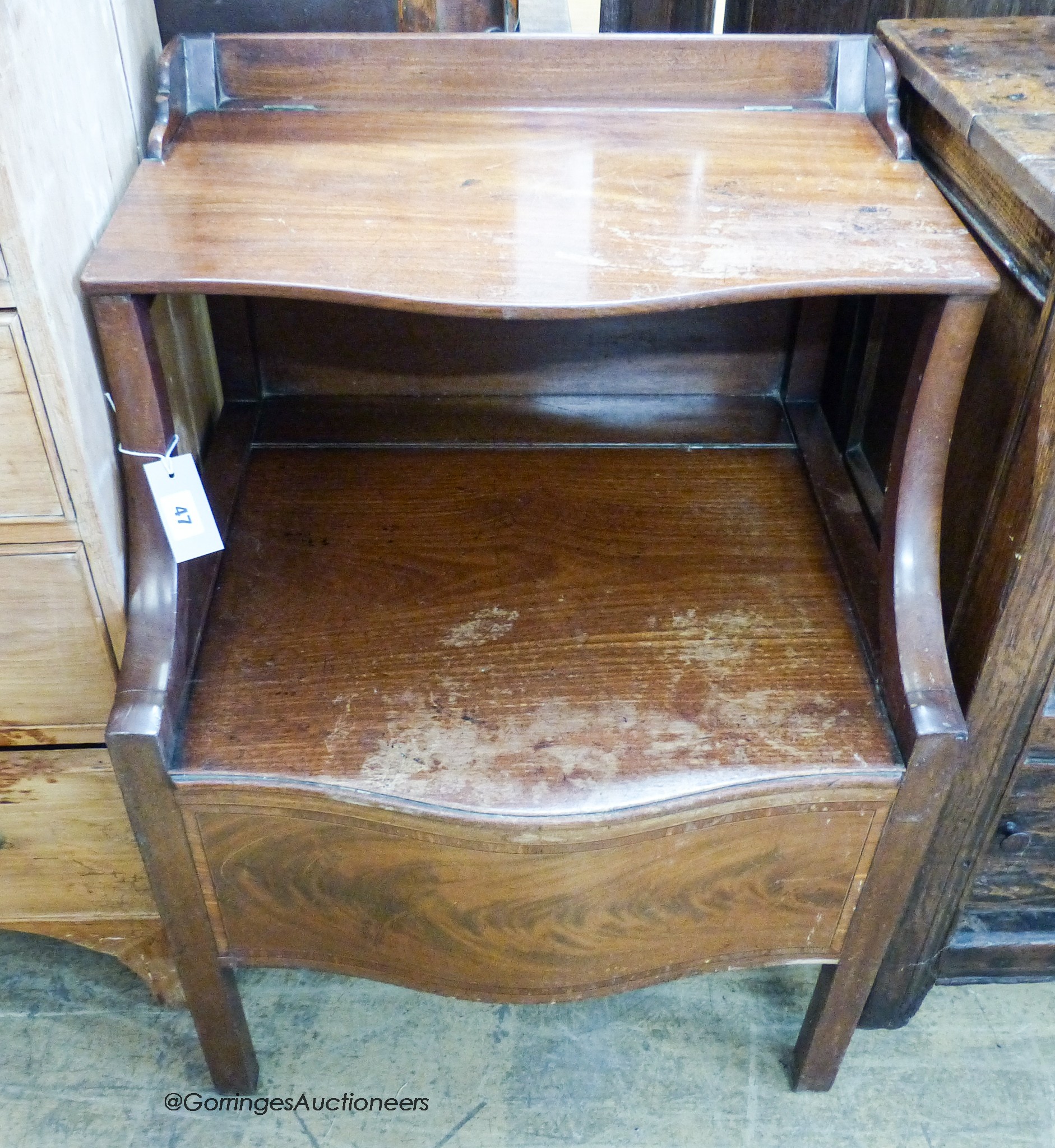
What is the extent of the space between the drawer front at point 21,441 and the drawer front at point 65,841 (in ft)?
0.91

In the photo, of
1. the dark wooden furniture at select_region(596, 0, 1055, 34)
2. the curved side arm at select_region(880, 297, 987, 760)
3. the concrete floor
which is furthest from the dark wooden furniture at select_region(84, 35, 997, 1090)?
the dark wooden furniture at select_region(596, 0, 1055, 34)

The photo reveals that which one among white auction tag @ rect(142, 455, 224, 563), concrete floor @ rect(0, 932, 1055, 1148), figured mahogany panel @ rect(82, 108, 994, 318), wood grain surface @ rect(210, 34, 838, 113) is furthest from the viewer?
concrete floor @ rect(0, 932, 1055, 1148)

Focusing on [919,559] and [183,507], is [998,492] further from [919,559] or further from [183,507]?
[183,507]

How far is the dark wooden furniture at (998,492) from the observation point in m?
0.84

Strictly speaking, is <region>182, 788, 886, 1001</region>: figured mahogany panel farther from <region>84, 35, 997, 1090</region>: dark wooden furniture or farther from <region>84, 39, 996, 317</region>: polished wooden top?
<region>84, 39, 996, 317</region>: polished wooden top

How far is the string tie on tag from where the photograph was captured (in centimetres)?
Answer: 85

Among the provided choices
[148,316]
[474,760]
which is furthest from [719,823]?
[148,316]

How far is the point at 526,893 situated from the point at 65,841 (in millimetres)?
485

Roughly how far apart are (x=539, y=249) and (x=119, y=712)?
1.55 feet

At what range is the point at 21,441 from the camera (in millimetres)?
807

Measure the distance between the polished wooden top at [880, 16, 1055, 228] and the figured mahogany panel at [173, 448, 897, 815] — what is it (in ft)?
1.24

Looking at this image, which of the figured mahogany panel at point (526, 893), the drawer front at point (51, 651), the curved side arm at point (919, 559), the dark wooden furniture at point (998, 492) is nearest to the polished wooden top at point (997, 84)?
the dark wooden furniture at point (998, 492)

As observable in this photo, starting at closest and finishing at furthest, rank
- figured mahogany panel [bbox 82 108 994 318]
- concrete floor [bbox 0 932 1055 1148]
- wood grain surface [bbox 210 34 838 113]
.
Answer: figured mahogany panel [bbox 82 108 994 318] < wood grain surface [bbox 210 34 838 113] < concrete floor [bbox 0 932 1055 1148]

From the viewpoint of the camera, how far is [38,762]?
3.36ft
